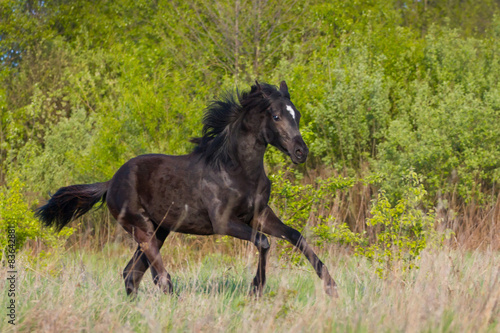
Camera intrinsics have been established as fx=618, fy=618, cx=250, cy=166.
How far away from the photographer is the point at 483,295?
468 cm

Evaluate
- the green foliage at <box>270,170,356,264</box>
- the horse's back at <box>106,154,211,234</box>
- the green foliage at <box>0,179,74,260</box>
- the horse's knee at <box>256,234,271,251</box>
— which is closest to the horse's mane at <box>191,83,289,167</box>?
the horse's back at <box>106,154,211,234</box>

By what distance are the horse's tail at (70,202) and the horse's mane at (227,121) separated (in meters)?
1.32

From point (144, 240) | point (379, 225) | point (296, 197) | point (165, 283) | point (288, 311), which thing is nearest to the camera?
point (288, 311)

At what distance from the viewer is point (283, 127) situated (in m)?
5.43

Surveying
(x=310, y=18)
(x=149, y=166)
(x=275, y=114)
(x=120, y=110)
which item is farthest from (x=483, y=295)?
(x=310, y=18)

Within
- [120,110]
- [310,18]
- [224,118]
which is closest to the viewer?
[224,118]

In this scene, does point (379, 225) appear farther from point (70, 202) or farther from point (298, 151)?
point (70, 202)

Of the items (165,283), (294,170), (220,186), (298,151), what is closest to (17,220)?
(165,283)

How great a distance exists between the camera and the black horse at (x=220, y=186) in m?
5.45

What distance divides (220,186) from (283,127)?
80 centimetres

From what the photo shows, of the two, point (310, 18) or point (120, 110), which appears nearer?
point (120, 110)

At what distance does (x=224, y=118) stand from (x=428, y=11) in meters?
25.6

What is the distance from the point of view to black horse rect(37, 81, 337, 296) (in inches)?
215

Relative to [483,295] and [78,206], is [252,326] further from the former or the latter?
Answer: [78,206]
